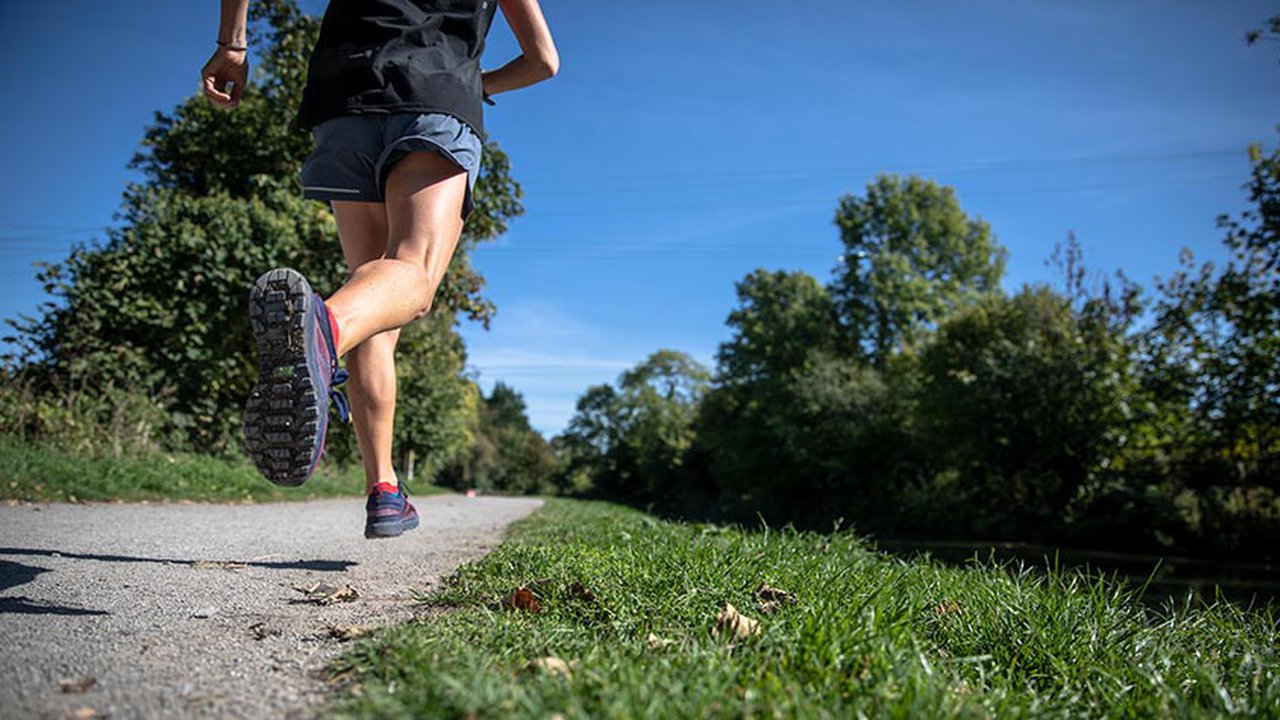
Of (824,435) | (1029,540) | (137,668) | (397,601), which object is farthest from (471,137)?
(824,435)

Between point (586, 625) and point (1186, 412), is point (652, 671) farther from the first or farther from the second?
point (1186, 412)

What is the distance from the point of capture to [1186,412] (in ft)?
49.9

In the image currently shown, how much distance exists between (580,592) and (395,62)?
177cm

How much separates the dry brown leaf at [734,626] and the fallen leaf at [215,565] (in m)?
1.93

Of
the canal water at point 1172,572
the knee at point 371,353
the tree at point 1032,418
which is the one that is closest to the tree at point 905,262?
the tree at point 1032,418

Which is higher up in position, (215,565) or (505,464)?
(215,565)

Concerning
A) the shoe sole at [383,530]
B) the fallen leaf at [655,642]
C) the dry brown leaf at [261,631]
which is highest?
the shoe sole at [383,530]

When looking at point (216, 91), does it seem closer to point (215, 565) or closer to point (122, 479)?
point (215, 565)

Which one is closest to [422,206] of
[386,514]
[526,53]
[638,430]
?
[526,53]

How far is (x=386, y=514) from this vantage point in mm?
2662

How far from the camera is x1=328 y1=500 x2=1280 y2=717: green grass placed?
1.18 m

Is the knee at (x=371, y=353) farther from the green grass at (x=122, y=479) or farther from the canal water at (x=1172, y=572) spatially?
the green grass at (x=122, y=479)

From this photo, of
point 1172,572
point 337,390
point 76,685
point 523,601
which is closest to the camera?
point 76,685

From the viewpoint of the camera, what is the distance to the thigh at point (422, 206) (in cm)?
231
